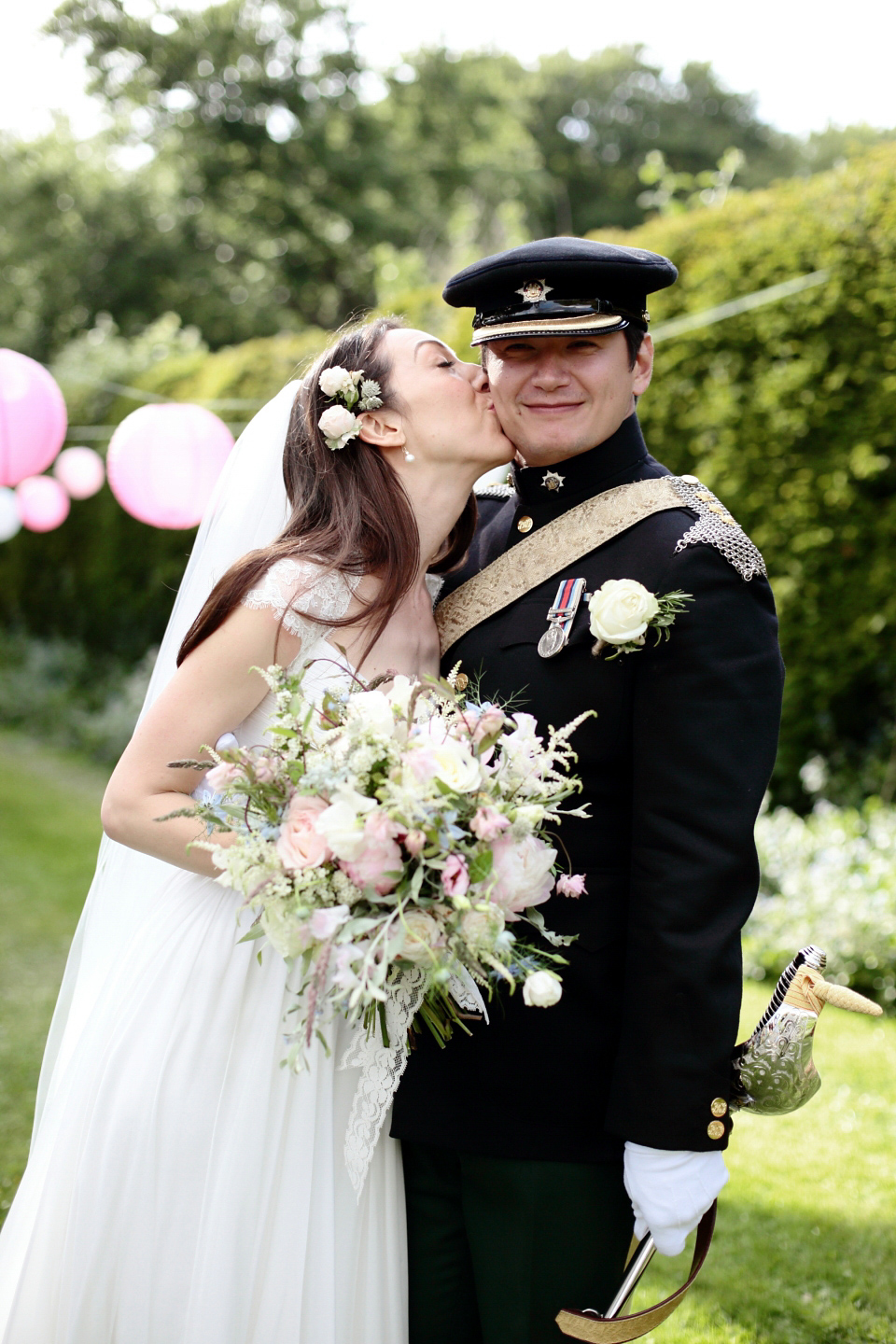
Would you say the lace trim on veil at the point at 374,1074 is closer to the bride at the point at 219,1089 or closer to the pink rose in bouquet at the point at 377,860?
the bride at the point at 219,1089

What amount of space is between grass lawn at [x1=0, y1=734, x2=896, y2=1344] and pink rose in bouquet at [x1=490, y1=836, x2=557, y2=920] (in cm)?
216

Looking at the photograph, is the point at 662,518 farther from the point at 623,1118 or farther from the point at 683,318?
the point at 683,318

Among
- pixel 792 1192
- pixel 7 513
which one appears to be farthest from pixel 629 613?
pixel 7 513

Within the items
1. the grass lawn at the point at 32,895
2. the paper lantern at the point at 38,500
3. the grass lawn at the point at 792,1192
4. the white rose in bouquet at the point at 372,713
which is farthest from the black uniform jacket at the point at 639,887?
the paper lantern at the point at 38,500

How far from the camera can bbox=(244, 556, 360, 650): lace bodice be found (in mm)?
2086

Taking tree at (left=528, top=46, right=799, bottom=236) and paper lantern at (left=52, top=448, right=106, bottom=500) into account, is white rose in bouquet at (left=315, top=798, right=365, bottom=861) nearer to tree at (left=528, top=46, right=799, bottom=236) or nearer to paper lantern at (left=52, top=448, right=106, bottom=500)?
paper lantern at (left=52, top=448, right=106, bottom=500)

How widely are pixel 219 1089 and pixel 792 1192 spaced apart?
2719 mm

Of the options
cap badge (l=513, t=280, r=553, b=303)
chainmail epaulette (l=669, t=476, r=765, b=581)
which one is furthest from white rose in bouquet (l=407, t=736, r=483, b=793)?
cap badge (l=513, t=280, r=553, b=303)

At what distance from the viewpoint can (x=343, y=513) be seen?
7.52ft

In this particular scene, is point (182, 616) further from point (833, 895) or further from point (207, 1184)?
point (833, 895)

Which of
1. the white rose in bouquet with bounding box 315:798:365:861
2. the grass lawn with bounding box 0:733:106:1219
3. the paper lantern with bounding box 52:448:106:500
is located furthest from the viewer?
the paper lantern with bounding box 52:448:106:500

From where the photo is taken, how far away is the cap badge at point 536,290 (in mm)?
2215

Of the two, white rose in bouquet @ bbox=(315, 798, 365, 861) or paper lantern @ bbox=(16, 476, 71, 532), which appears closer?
white rose in bouquet @ bbox=(315, 798, 365, 861)

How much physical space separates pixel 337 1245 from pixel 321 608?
3.86ft
